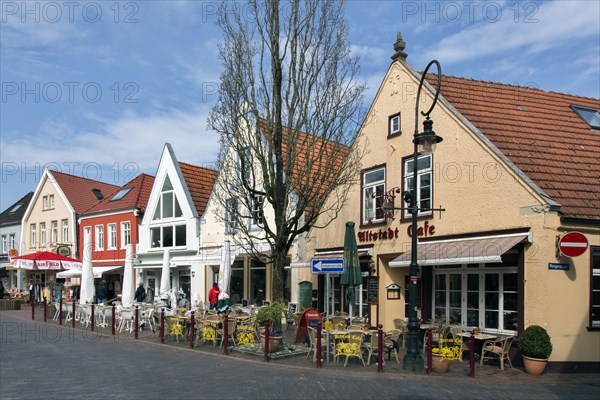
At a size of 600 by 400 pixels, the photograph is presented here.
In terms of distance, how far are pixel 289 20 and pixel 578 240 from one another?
9361 millimetres

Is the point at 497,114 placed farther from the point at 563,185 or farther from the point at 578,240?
the point at 578,240

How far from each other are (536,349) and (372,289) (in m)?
7.58

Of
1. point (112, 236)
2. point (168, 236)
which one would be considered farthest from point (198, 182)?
point (112, 236)

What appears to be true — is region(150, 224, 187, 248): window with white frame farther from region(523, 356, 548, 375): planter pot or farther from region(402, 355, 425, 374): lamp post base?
region(523, 356, 548, 375): planter pot

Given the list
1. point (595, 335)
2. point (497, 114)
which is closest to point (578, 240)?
point (595, 335)

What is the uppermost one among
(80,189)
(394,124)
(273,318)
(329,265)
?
(394,124)

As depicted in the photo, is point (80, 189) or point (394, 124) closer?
point (394, 124)

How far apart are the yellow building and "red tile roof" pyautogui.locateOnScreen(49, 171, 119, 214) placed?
26.6m

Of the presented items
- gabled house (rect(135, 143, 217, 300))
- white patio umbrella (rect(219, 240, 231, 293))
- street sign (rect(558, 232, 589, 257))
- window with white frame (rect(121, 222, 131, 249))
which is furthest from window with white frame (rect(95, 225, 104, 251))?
street sign (rect(558, 232, 589, 257))

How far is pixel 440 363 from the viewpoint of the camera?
12555 millimetres

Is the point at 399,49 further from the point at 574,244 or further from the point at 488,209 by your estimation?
the point at 574,244

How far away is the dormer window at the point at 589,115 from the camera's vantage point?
18548 mm


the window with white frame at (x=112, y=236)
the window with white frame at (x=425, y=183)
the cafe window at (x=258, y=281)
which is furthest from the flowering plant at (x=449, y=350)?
the window with white frame at (x=112, y=236)

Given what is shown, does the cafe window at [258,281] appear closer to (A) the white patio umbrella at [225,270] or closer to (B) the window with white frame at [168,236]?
(A) the white patio umbrella at [225,270]
